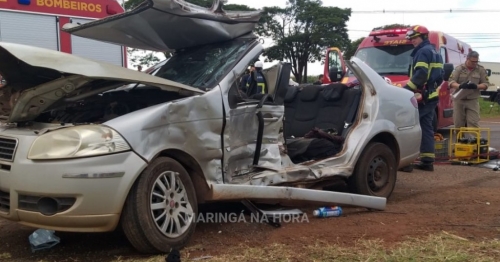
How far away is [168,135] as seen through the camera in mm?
3906

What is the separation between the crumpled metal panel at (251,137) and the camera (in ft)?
14.8

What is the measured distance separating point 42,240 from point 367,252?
237 cm

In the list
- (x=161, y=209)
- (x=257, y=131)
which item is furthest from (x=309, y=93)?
(x=161, y=209)

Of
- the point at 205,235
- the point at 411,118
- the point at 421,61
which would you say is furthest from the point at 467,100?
the point at 205,235

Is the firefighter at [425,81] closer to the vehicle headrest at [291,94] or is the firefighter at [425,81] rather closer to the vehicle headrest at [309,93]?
the vehicle headrest at [309,93]

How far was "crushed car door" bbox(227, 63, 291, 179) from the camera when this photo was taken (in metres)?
4.53

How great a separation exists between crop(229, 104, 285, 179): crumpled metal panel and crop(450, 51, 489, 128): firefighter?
580cm

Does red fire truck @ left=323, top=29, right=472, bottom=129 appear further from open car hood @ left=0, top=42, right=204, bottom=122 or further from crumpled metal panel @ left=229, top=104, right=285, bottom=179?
open car hood @ left=0, top=42, right=204, bottom=122

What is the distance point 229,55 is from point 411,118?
2.46 m

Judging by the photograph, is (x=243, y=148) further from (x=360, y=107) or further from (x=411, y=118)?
(x=411, y=118)

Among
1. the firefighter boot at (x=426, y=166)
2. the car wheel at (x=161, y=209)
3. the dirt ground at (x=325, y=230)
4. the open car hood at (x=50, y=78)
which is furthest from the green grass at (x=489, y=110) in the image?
the open car hood at (x=50, y=78)

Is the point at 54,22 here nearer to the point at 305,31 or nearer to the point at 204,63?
the point at 204,63

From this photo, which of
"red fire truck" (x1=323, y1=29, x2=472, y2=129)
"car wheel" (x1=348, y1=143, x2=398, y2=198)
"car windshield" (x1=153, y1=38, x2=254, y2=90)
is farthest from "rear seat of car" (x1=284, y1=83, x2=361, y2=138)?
"red fire truck" (x1=323, y1=29, x2=472, y2=129)

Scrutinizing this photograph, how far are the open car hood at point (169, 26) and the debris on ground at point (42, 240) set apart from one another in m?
1.77
